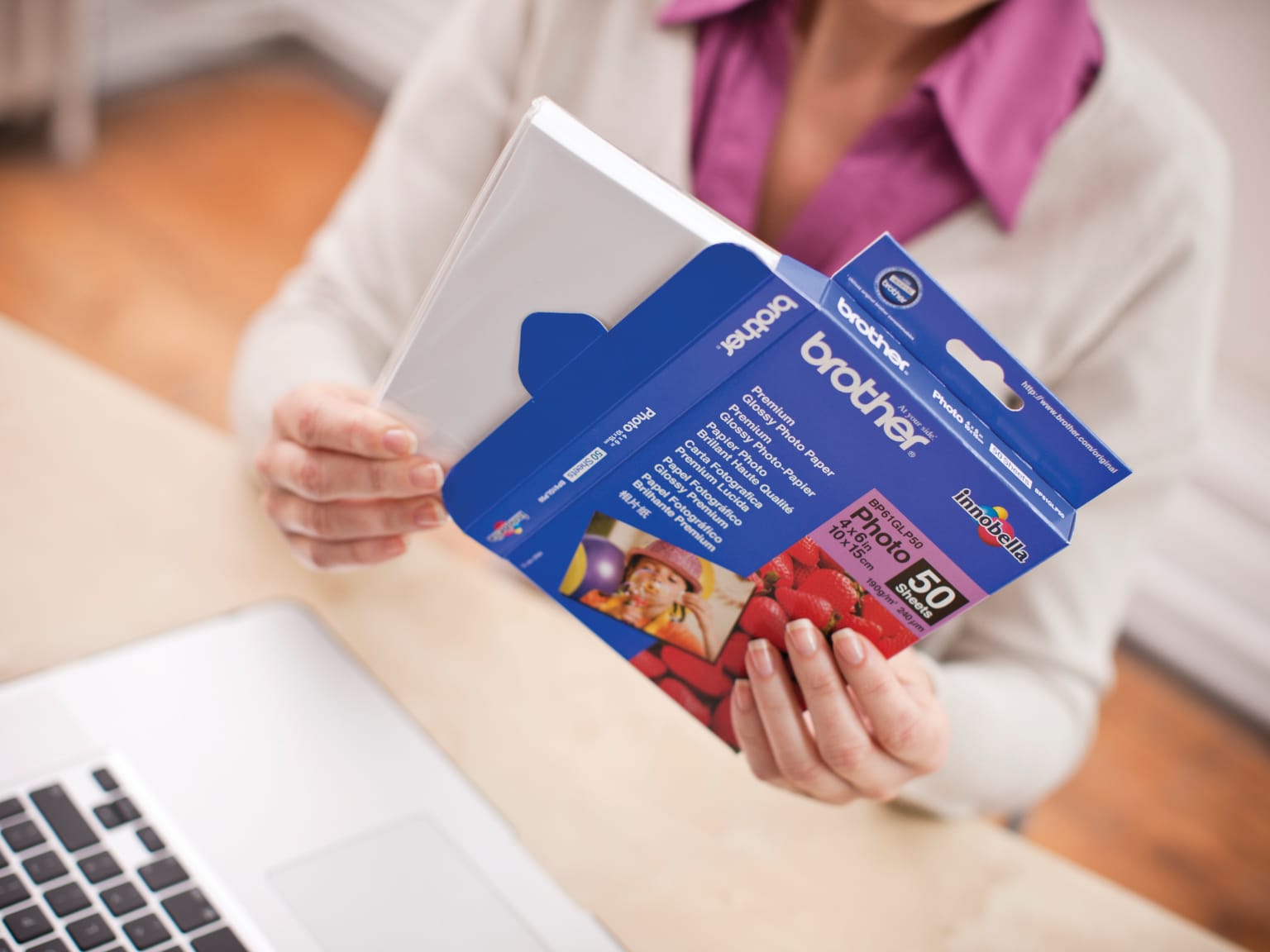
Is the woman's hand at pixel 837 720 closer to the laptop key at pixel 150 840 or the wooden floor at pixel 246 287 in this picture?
the laptop key at pixel 150 840

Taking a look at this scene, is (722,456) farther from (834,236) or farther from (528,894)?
(834,236)

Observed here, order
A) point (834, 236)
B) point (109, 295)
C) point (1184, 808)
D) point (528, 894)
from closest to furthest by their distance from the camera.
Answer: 1. point (528, 894)
2. point (834, 236)
3. point (1184, 808)
4. point (109, 295)

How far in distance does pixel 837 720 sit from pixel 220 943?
312 mm

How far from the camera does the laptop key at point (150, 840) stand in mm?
552

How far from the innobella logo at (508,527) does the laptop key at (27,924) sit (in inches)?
10.0

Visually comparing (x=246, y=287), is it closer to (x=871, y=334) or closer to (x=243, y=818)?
(x=243, y=818)

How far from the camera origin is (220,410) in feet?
5.94

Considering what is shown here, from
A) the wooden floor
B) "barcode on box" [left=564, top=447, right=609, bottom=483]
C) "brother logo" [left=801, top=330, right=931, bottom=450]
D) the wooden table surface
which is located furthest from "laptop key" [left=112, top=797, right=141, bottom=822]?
the wooden floor

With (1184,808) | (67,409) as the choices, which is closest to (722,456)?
(67,409)

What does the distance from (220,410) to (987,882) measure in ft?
4.72

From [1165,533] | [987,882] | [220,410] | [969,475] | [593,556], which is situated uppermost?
[969,475]

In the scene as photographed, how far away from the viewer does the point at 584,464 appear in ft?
1.78

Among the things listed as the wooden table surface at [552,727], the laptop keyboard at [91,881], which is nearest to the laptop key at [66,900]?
the laptop keyboard at [91,881]

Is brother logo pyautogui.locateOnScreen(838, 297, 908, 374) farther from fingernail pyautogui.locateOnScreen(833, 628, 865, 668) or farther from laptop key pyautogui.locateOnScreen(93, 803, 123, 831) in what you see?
laptop key pyautogui.locateOnScreen(93, 803, 123, 831)
